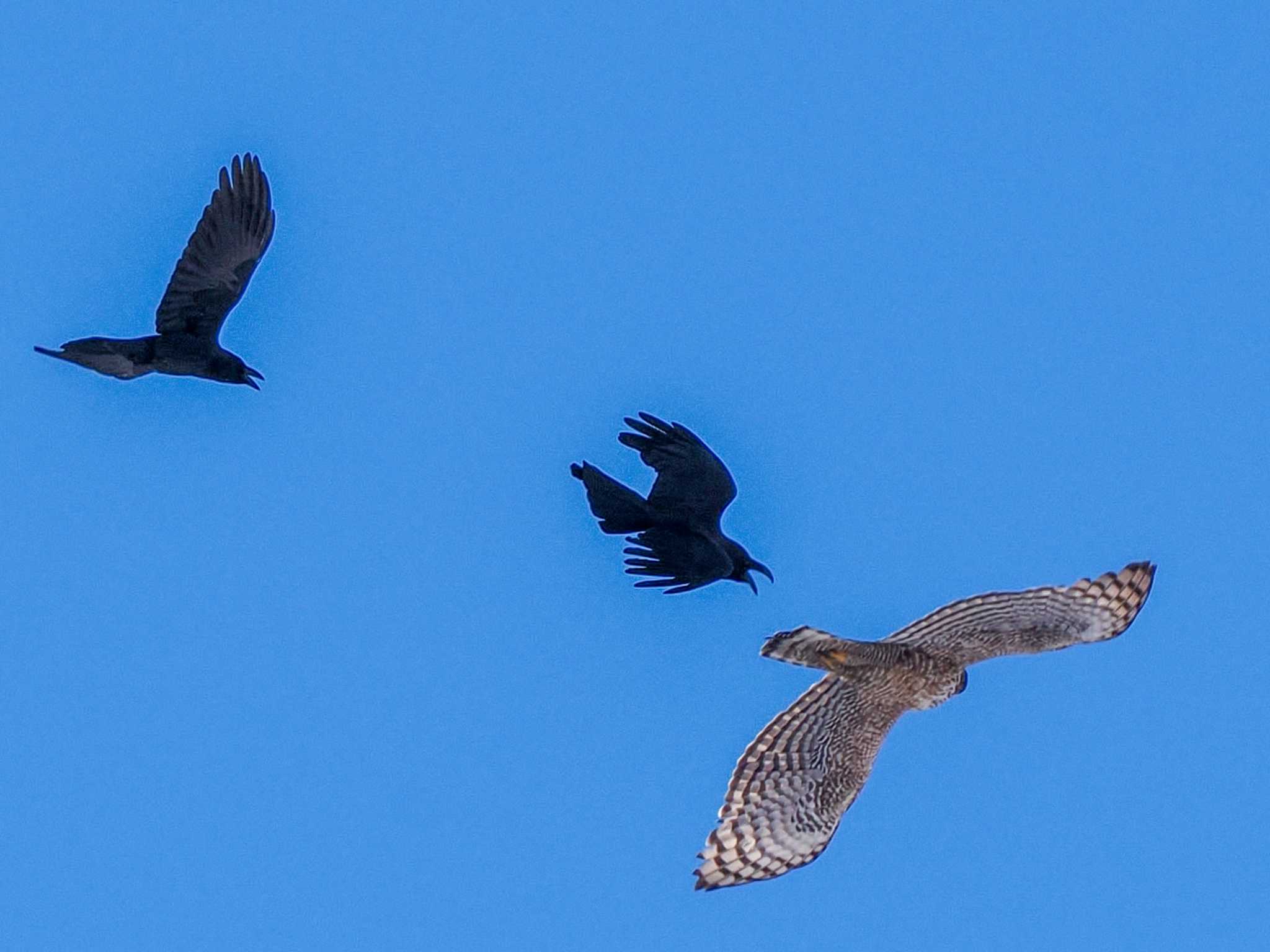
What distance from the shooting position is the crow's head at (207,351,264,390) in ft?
55.7

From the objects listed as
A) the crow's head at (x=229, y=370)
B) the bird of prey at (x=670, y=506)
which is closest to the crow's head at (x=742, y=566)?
the bird of prey at (x=670, y=506)

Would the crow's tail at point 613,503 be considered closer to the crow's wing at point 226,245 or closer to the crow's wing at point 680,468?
the crow's wing at point 680,468

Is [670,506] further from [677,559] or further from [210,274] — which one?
[210,274]

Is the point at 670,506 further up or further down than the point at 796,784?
further up

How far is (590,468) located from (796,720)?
252 cm

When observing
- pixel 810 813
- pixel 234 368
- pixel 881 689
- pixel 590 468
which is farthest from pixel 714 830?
pixel 234 368

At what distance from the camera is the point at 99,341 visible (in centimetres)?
1606

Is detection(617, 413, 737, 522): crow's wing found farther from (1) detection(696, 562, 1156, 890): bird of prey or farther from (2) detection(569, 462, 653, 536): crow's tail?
(1) detection(696, 562, 1156, 890): bird of prey

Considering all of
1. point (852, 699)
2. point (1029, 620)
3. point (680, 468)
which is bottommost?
point (852, 699)

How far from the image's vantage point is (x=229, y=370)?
17.1 m

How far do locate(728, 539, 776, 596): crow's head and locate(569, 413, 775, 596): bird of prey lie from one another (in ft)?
0.95

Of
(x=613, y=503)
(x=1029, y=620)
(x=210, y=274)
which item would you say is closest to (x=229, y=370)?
(x=210, y=274)

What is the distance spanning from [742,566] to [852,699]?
222 cm

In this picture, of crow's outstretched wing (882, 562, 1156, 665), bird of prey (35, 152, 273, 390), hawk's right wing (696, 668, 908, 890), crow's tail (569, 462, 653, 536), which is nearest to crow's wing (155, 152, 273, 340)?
bird of prey (35, 152, 273, 390)
